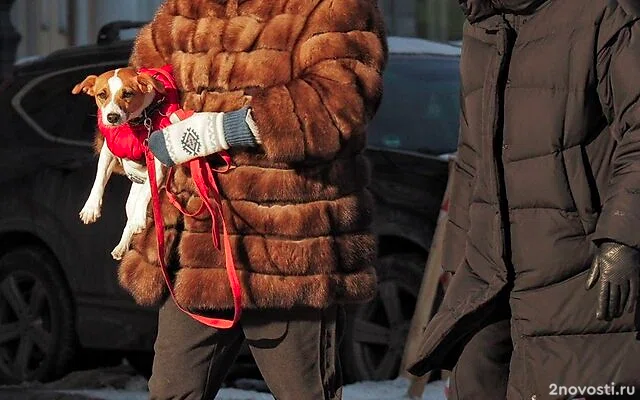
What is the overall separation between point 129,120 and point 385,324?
3.20 metres

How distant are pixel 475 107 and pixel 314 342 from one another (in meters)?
0.76

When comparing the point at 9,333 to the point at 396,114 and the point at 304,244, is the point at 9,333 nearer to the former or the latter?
the point at 396,114

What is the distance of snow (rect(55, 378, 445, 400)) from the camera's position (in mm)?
6816

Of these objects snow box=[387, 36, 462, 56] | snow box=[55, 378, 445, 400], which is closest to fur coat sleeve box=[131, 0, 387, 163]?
snow box=[55, 378, 445, 400]

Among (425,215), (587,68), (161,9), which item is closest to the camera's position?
(587,68)

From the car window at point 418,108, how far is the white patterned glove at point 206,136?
340cm

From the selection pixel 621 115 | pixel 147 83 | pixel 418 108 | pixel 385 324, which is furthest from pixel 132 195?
pixel 418 108

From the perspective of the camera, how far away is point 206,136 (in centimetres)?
402

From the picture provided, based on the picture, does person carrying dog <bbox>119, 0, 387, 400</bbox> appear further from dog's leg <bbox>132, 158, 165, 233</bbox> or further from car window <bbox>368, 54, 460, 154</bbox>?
car window <bbox>368, 54, 460, 154</bbox>

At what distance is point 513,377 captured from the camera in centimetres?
398

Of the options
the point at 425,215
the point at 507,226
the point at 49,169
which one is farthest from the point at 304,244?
the point at 49,169

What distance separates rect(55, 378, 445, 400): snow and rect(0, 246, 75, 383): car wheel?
0.40 metres

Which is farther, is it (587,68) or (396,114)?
(396,114)

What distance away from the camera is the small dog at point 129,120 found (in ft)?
13.4
